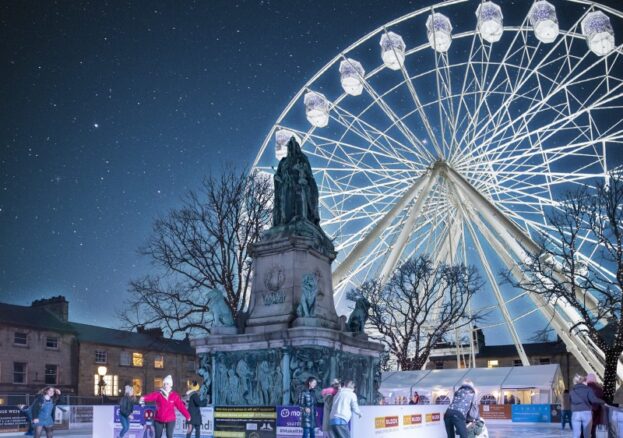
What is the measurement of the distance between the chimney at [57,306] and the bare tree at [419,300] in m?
25.3

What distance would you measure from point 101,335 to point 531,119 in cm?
4160

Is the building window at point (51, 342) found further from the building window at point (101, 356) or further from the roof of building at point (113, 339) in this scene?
the building window at point (101, 356)

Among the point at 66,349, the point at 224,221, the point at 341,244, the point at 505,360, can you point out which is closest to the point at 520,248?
the point at 341,244

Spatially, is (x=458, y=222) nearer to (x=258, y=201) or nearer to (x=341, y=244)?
(x=341, y=244)

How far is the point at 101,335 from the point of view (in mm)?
60344

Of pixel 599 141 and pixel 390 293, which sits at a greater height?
pixel 599 141

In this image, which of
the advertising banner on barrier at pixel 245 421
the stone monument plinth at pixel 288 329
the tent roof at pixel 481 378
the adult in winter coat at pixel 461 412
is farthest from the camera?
the tent roof at pixel 481 378

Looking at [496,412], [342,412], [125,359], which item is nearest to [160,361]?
[125,359]

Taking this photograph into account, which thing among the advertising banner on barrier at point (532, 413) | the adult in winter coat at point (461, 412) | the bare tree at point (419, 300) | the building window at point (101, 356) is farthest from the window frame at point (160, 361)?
the adult in winter coat at point (461, 412)

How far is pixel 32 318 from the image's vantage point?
5419 centimetres

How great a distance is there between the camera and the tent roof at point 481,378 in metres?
40.3

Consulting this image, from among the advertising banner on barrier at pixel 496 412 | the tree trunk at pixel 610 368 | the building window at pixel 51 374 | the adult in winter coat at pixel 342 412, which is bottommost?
the advertising banner on barrier at pixel 496 412

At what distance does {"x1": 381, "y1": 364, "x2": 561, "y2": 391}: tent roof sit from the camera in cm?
4028

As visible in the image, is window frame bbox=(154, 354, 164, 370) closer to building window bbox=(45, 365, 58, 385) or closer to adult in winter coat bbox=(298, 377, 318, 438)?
building window bbox=(45, 365, 58, 385)
